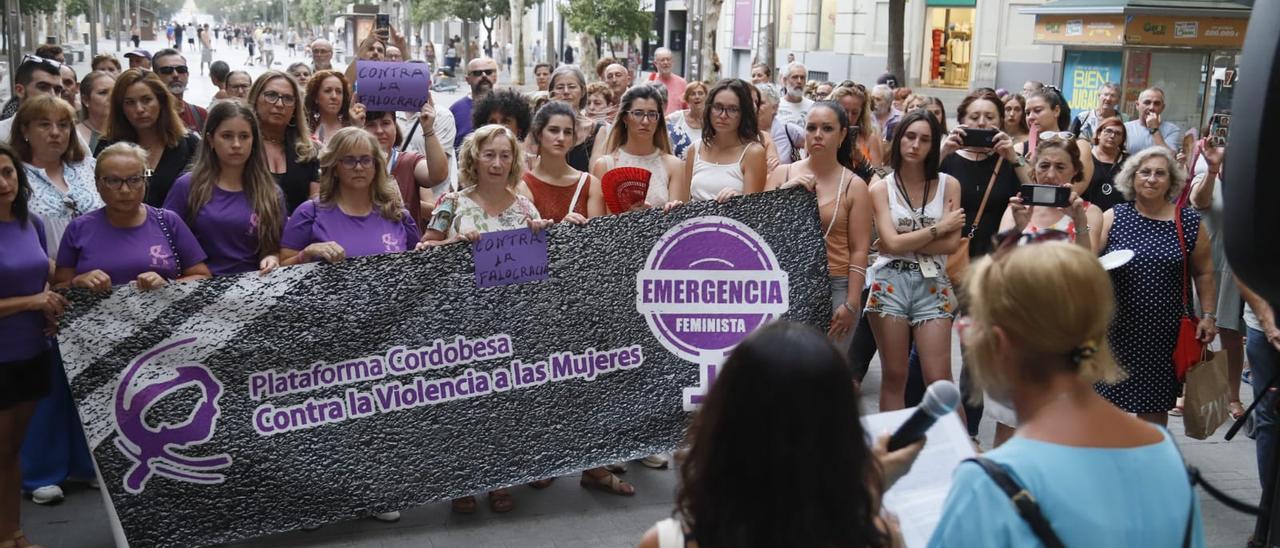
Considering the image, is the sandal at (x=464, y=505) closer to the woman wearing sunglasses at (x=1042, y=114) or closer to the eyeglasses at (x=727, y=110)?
the eyeglasses at (x=727, y=110)

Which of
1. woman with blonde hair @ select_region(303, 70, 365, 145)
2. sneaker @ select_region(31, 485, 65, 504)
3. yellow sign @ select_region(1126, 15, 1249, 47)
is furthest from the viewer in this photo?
yellow sign @ select_region(1126, 15, 1249, 47)

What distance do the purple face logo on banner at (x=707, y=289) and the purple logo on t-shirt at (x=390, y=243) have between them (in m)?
1.10

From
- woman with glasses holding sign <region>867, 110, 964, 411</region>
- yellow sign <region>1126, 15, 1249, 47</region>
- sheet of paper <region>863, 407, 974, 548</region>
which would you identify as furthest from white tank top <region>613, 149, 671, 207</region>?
yellow sign <region>1126, 15, 1249, 47</region>

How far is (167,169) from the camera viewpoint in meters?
6.65

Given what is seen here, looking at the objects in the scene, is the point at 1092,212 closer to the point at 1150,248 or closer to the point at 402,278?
the point at 1150,248

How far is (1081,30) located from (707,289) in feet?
46.0

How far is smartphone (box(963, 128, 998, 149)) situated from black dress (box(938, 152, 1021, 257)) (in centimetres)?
11

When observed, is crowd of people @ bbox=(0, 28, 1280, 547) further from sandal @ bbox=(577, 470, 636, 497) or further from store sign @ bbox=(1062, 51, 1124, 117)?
store sign @ bbox=(1062, 51, 1124, 117)

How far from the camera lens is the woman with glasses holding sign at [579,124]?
8.51 m

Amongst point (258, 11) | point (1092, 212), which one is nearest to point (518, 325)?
point (1092, 212)

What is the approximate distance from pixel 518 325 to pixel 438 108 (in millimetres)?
3634

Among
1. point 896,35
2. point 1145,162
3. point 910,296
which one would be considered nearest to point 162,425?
point 910,296

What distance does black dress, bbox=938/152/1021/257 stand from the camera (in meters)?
6.96

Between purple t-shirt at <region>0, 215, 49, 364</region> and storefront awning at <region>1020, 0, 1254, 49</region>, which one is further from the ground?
storefront awning at <region>1020, 0, 1254, 49</region>
